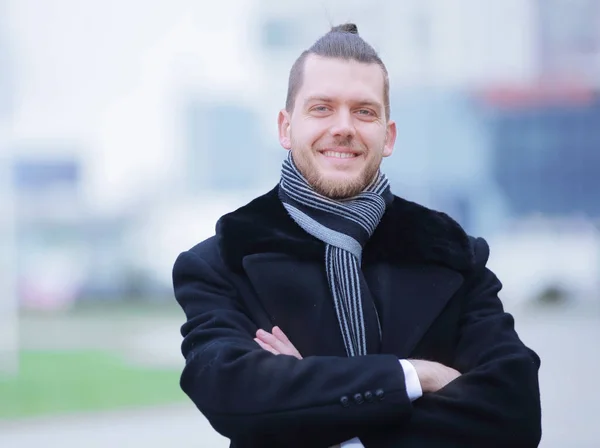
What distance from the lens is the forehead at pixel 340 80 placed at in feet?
5.90

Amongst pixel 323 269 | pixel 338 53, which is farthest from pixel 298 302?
pixel 338 53

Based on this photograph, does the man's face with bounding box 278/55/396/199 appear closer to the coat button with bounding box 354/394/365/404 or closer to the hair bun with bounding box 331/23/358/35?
the hair bun with bounding box 331/23/358/35

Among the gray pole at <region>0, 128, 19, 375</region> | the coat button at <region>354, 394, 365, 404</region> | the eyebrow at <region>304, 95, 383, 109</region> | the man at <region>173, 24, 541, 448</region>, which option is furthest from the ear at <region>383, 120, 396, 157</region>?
the gray pole at <region>0, 128, 19, 375</region>

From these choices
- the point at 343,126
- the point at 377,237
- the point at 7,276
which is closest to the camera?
the point at 343,126

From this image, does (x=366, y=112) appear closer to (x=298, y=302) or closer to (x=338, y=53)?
(x=338, y=53)

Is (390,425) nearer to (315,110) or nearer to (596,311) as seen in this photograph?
(315,110)

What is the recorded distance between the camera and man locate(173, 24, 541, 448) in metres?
1.68

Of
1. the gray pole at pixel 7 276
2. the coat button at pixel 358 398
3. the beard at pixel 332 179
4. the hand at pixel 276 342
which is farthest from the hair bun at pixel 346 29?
the gray pole at pixel 7 276

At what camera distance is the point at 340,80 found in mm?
1802

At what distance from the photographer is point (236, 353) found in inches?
67.1

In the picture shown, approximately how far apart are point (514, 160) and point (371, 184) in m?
11.0

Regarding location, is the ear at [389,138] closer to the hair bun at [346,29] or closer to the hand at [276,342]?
the hair bun at [346,29]

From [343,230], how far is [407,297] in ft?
0.60

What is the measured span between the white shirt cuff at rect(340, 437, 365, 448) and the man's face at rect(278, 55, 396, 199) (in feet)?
1.50
